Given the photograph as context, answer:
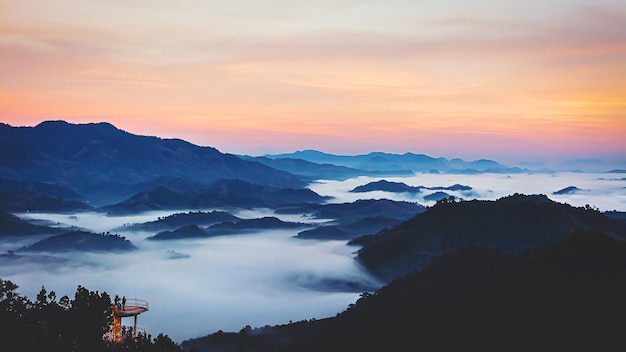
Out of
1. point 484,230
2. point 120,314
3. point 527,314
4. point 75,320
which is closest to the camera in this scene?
point 75,320

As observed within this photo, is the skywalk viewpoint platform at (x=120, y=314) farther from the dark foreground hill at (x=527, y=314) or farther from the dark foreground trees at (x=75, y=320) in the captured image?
the dark foreground hill at (x=527, y=314)

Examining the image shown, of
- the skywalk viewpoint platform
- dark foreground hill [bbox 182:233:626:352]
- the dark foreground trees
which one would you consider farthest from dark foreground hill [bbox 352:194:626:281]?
the dark foreground trees

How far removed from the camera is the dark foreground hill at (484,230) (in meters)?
181

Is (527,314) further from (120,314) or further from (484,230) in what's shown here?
(484,230)

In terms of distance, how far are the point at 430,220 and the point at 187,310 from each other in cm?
8233

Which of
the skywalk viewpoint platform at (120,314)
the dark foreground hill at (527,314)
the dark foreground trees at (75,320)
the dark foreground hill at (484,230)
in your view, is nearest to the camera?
the dark foreground trees at (75,320)

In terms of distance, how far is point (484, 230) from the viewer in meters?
187

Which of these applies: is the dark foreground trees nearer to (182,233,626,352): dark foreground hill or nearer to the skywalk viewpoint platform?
the skywalk viewpoint platform

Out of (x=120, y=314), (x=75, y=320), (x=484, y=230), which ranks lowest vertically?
Answer: (x=75, y=320)

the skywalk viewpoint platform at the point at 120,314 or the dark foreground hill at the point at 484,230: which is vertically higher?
the dark foreground hill at the point at 484,230

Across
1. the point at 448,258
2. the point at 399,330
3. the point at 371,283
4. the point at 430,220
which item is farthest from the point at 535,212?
the point at 399,330

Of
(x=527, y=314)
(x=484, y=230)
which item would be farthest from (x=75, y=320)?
(x=484, y=230)

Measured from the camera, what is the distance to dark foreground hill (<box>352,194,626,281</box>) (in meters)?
181

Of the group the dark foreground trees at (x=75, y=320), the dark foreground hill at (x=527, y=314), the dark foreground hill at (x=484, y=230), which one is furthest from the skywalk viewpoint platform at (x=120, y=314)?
the dark foreground hill at (x=484, y=230)
